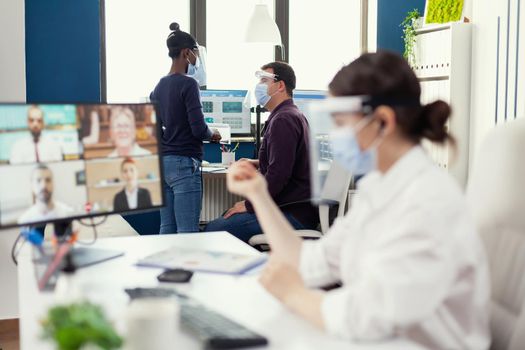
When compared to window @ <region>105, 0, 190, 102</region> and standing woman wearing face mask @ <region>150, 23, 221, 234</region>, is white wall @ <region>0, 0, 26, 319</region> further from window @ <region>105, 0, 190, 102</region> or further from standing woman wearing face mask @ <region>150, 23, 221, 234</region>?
window @ <region>105, 0, 190, 102</region>

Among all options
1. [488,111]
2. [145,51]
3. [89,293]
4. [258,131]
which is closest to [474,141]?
[488,111]

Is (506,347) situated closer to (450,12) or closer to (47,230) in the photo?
(47,230)

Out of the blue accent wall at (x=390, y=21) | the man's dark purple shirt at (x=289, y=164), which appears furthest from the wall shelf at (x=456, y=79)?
the man's dark purple shirt at (x=289, y=164)

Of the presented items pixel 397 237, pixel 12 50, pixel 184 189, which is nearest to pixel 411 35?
pixel 184 189

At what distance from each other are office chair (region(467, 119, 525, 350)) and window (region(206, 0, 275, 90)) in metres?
4.04

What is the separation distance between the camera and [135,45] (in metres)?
5.36

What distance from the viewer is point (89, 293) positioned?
5.10ft

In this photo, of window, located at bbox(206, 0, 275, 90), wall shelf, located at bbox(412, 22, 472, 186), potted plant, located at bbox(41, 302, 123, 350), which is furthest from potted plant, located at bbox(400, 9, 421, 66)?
potted plant, located at bbox(41, 302, 123, 350)

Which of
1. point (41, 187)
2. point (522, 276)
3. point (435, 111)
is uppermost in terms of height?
point (435, 111)

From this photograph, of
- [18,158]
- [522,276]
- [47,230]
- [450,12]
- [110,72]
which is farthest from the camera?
[110,72]

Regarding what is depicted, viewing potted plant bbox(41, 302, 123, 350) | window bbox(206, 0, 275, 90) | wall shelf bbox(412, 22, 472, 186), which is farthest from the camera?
window bbox(206, 0, 275, 90)

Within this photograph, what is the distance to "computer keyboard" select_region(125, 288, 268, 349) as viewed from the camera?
3.96 ft

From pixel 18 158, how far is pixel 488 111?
3.42 meters

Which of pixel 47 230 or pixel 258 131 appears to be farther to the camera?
pixel 258 131
